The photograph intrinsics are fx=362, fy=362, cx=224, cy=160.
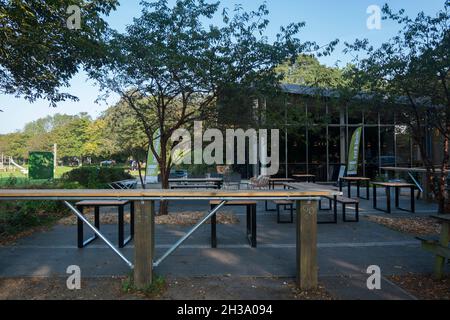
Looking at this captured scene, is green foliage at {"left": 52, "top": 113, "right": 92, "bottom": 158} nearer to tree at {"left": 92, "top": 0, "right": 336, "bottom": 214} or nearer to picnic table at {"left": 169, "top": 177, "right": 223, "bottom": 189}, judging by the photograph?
picnic table at {"left": 169, "top": 177, "right": 223, "bottom": 189}

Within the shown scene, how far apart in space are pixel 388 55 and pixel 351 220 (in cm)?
377

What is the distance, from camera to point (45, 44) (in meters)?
6.14

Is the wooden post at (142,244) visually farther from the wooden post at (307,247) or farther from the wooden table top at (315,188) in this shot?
the wooden table top at (315,188)

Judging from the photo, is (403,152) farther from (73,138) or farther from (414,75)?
(73,138)

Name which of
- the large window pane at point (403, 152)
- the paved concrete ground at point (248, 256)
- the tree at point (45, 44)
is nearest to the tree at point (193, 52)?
the tree at point (45, 44)

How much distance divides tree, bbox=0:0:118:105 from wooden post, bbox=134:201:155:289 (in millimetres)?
3754

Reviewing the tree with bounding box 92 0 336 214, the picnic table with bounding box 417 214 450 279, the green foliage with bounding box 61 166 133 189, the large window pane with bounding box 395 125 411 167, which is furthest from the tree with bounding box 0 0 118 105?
the large window pane with bounding box 395 125 411 167

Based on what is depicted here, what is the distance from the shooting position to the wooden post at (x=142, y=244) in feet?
12.7

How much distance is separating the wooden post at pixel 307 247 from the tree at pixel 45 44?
4968mm

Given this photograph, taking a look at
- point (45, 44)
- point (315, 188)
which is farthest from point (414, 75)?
point (45, 44)

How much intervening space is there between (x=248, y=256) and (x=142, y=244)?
6.09 ft

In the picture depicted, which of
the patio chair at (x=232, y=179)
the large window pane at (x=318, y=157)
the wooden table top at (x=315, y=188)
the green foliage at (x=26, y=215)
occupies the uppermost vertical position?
the large window pane at (x=318, y=157)

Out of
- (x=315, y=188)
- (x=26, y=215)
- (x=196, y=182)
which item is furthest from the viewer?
A: (x=196, y=182)
